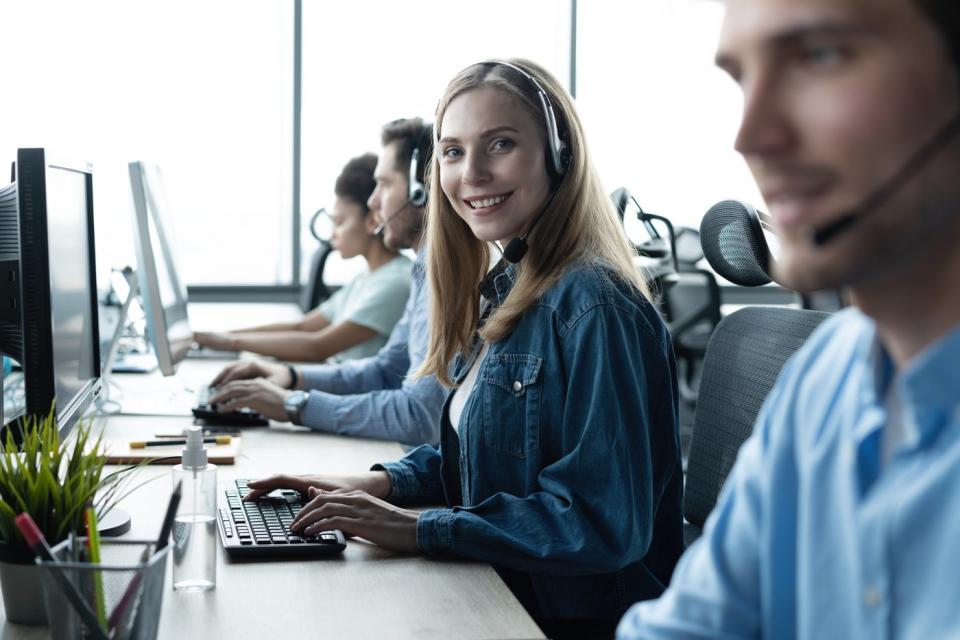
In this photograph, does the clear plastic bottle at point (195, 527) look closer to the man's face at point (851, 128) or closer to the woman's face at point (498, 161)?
the woman's face at point (498, 161)

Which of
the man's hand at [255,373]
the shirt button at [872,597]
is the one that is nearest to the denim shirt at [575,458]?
the shirt button at [872,597]

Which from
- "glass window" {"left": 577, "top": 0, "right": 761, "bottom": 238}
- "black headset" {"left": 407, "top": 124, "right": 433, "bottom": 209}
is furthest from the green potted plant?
"glass window" {"left": 577, "top": 0, "right": 761, "bottom": 238}

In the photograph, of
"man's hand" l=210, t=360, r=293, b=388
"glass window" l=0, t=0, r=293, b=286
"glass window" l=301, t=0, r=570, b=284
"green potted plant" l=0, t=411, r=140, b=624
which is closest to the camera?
"green potted plant" l=0, t=411, r=140, b=624

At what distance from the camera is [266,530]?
131 cm

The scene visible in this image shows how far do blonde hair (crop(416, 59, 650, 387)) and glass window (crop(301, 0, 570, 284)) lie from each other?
10.2 ft

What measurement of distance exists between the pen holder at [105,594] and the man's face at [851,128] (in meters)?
0.58

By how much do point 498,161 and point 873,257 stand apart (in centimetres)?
104

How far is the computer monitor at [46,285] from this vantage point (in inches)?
48.9

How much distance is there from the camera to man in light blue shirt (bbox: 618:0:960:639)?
1.83 feet

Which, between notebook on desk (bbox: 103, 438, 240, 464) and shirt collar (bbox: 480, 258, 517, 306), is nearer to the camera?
shirt collar (bbox: 480, 258, 517, 306)

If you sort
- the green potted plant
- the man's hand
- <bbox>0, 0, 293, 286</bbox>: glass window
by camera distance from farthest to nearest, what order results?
<bbox>0, 0, 293, 286</bbox>: glass window, the man's hand, the green potted plant

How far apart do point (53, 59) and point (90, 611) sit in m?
4.02

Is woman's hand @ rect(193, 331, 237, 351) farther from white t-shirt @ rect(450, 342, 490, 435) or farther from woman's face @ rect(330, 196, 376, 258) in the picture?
white t-shirt @ rect(450, 342, 490, 435)

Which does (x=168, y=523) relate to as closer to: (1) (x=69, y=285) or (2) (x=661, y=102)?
(1) (x=69, y=285)
